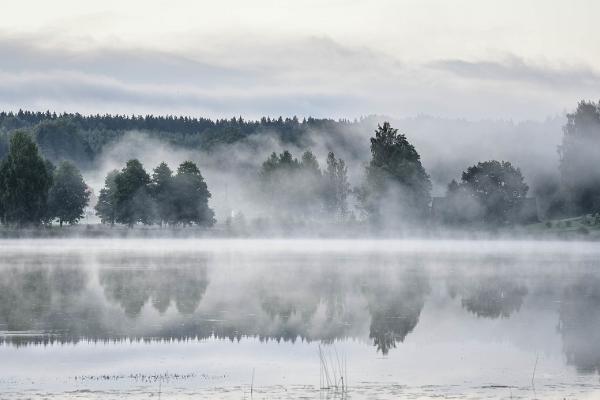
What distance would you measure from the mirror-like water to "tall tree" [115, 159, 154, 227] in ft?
348

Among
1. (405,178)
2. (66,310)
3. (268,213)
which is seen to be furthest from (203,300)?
(268,213)

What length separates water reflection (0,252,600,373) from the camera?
3266 cm

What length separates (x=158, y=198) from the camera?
168125 millimetres

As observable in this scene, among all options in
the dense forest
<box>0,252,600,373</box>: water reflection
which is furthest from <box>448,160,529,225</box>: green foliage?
<box>0,252,600,373</box>: water reflection

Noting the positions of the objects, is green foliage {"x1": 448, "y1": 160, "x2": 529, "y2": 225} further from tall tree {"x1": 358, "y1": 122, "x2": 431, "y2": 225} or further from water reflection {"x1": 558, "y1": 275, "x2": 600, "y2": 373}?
water reflection {"x1": 558, "y1": 275, "x2": 600, "y2": 373}

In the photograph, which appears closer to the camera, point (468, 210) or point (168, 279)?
point (168, 279)

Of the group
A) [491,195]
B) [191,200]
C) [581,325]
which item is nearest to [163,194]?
[191,200]

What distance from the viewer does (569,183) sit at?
15862 cm

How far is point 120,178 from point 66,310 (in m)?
131

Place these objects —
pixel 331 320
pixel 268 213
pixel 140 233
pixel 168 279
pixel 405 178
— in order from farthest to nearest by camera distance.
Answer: pixel 268 213, pixel 140 233, pixel 405 178, pixel 168 279, pixel 331 320

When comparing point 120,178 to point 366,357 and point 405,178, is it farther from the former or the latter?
point 366,357

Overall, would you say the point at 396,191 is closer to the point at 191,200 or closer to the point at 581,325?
the point at 191,200

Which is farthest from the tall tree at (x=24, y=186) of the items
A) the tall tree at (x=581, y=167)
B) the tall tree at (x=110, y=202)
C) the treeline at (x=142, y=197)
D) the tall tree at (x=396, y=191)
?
the tall tree at (x=581, y=167)

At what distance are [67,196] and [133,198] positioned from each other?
420 inches
